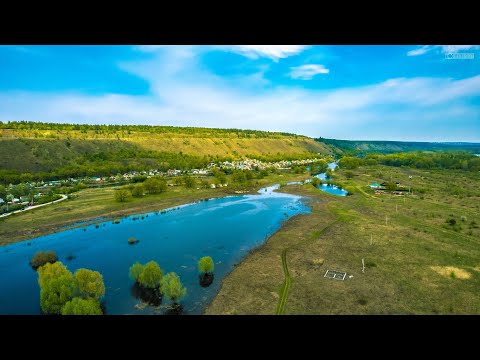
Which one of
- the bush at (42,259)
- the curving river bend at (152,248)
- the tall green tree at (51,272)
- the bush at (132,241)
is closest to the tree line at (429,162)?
the curving river bend at (152,248)

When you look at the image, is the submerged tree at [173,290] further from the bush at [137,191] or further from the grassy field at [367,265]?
the bush at [137,191]

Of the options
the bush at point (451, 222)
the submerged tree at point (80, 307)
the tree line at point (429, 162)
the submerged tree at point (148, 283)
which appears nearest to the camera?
the submerged tree at point (80, 307)

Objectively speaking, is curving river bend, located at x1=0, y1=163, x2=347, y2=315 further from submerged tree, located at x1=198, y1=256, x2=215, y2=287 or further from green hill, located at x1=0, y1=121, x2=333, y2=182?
green hill, located at x1=0, y1=121, x2=333, y2=182

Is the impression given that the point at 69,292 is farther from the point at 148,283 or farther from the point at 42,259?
the point at 42,259

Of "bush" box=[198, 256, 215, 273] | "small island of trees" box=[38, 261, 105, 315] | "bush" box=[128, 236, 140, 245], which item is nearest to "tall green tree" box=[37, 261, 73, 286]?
"small island of trees" box=[38, 261, 105, 315]

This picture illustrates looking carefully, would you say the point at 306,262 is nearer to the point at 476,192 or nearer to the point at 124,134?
the point at 476,192
